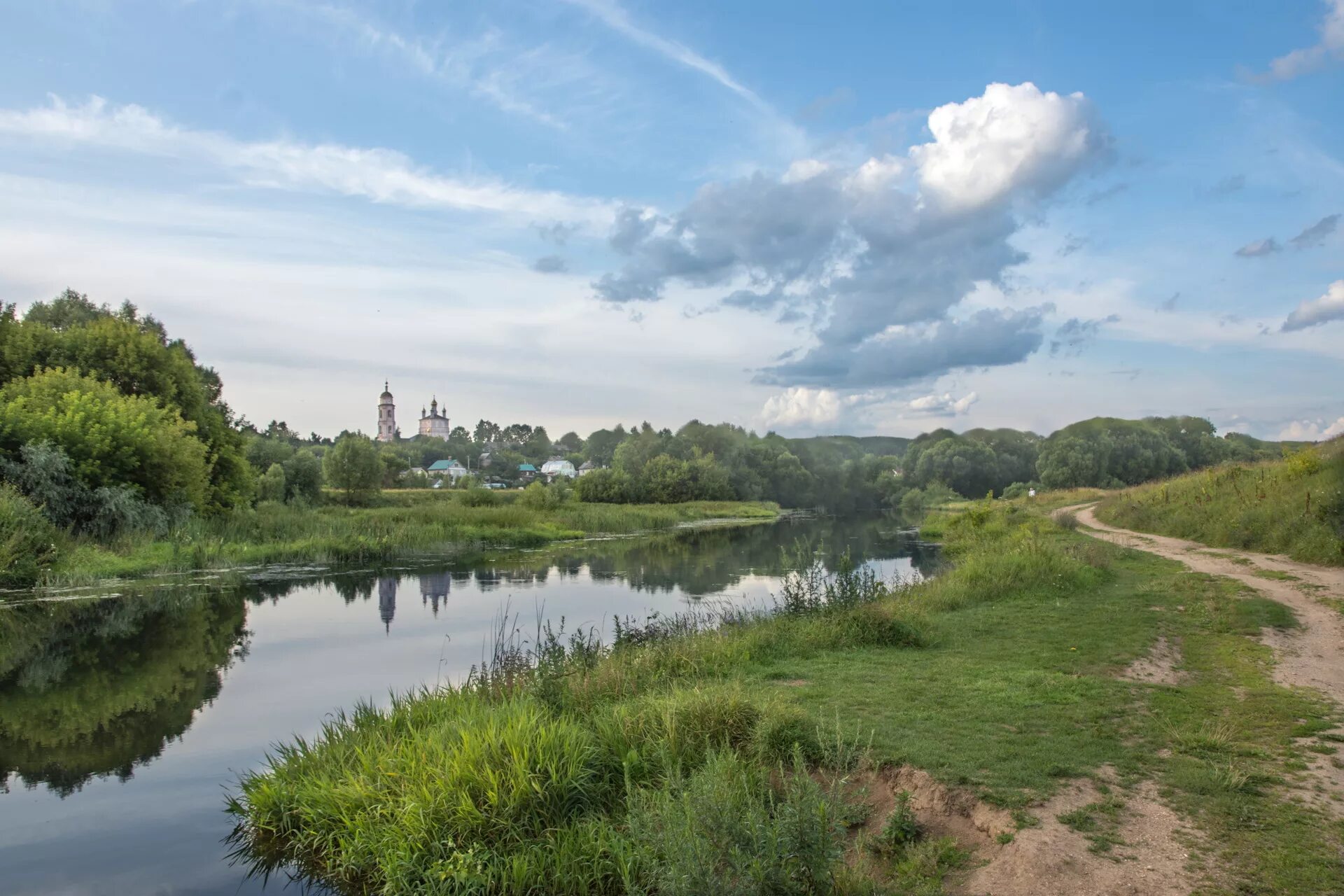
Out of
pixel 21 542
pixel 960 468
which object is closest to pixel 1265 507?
pixel 21 542

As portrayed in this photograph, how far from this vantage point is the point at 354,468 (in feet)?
168

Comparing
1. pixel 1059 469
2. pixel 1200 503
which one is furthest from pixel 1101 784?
pixel 1059 469

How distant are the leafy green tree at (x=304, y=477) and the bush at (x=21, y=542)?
27.5 m

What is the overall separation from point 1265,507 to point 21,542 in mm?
30004

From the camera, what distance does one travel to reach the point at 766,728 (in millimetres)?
6406

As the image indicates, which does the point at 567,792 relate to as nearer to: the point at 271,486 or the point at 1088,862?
the point at 1088,862

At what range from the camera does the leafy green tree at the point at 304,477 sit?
157ft

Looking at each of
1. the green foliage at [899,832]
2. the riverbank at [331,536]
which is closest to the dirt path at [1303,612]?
the green foliage at [899,832]

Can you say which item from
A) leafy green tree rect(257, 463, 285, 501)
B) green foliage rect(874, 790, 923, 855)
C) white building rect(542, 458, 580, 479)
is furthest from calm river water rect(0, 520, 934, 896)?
white building rect(542, 458, 580, 479)

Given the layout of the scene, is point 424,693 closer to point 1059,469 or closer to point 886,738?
point 886,738

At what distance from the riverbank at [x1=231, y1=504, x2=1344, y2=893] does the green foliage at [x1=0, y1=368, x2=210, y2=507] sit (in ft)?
64.1

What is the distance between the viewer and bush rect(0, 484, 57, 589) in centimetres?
1848

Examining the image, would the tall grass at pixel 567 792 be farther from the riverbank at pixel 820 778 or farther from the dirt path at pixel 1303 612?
the dirt path at pixel 1303 612

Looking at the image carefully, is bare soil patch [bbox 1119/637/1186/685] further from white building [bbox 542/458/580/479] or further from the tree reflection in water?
white building [bbox 542/458/580/479]
